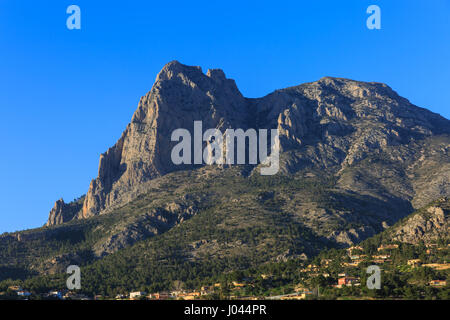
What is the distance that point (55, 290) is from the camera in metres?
169

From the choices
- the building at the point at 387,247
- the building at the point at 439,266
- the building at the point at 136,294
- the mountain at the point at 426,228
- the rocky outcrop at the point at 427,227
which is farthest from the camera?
the rocky outcrop at the point at 427,227

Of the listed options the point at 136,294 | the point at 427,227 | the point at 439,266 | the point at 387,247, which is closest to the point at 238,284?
the point at 136,294

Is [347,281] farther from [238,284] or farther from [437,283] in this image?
[238,284]

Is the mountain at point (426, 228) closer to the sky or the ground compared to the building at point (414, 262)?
closer to the sky

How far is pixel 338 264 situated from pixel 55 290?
70844 millimetres

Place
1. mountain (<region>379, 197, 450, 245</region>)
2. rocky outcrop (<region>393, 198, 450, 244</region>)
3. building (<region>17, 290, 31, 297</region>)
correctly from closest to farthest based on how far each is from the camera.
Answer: building (<region>17, 290, 31, 297</region>), mountain (<region>379, 197, 450, 245</region>), rocky outcrop (<region>393, 198, 450, 244</region>)

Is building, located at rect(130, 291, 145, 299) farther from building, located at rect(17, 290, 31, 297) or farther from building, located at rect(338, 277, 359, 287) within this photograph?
building, located at rect(338, 277, 359, 287)

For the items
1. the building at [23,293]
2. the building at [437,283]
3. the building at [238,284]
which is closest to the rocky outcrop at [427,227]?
the building at [437,283]

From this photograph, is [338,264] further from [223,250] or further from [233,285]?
[223,250]

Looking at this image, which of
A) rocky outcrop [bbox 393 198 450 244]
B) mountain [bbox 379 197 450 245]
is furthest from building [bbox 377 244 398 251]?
rocky outcrop [bbox 393 198 450 244]

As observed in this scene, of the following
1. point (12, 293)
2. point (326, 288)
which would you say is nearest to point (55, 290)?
point (12, 293)

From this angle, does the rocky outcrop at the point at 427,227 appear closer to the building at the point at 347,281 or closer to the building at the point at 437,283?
the building at the point at 347,281

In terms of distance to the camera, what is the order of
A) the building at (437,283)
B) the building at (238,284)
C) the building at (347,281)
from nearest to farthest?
the building at (437,283), the building at (347,281), the building at (238,284)

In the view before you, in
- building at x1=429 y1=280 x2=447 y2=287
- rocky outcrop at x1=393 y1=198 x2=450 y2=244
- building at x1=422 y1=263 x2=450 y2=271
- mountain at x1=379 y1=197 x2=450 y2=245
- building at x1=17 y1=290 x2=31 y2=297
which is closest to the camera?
building at x1=429 y1=280 x2=447 y2=287
